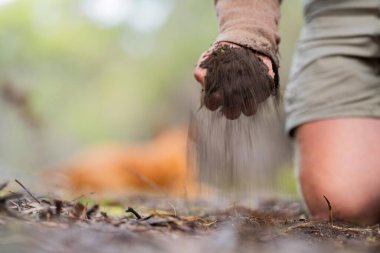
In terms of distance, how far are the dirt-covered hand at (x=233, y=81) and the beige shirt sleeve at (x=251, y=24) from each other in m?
0.09

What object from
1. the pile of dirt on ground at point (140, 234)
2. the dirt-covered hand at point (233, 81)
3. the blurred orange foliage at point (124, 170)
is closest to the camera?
the pile of dirt on ground at point (140, 234)

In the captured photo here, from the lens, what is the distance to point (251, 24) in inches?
80.2

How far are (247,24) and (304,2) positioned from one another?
1182 mm

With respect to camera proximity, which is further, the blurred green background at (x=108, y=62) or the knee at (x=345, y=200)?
the blurred green background at (x=108, y=62)

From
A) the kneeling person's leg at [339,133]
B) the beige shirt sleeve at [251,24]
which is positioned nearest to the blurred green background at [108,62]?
the kneeling person's leg at [339,133]

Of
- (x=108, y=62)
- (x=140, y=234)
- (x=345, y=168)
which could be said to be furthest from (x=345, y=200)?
(x=108, y=62)

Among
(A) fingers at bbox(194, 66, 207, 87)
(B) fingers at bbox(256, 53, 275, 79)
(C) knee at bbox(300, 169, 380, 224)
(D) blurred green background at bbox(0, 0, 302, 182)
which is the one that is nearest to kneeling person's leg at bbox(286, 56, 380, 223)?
(C) knee at bbox(300, 169, 380, 224)

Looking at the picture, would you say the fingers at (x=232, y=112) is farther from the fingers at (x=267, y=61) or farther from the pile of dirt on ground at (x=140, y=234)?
the pile of dirt on ground at (x=140, y=234)

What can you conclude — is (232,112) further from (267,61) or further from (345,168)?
(345,168)

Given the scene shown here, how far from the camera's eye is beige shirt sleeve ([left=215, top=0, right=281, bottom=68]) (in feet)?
6.40

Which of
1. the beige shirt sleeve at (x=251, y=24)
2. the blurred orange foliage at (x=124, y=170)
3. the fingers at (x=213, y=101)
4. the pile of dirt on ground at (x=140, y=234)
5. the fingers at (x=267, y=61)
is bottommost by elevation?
the pile of dirt on ground at (x=140, y=234)

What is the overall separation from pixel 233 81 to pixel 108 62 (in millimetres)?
13196

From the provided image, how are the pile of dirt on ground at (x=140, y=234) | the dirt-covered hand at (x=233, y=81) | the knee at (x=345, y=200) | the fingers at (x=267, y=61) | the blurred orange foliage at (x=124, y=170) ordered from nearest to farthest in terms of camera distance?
the pile of dirt on ground at (x=140, y=234)
the dirt-covered hand at (x=233, y=81)
the fingers at (x=267, y=61)
the knee at (x=345, y=200)
the blurred orange foliage at (x=124, y=170)

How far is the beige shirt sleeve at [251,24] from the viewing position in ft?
6.40
